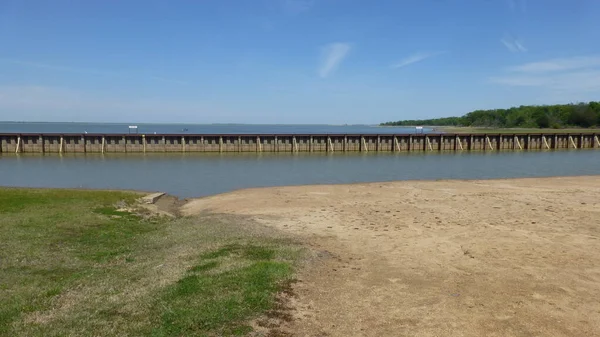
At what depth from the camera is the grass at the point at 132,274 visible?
8.93 meters

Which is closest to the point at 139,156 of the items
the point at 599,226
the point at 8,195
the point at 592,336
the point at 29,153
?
the point at 29,153

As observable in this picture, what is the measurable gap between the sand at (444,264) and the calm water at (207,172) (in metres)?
15.5

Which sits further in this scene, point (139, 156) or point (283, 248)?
point (139, 156)

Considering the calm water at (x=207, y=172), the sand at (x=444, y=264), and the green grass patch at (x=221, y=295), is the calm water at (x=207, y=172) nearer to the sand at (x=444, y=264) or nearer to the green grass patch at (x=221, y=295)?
the sand at (x=444, y=264)

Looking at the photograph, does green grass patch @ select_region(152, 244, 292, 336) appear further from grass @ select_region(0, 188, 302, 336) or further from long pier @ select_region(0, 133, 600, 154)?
long pier @ select_region(0, 133, 600, 154)

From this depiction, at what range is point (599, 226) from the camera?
1895 centimetres

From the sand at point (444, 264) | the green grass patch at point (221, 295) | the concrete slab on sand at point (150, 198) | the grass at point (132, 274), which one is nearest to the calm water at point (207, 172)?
the concrete slab on sand at point (150, 198)

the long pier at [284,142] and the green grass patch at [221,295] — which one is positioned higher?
the long pier at [284,142]

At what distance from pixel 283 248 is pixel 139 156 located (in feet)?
208

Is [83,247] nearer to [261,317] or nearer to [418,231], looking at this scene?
[261,317]

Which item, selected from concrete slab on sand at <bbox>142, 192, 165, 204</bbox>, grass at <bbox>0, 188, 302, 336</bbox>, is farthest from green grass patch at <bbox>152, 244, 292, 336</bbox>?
concrete slab on sand at <bbox>142, 192, 165, 204</bbox>

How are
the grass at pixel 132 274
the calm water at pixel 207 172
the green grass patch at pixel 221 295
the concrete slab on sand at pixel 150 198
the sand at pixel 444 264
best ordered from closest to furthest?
1. the green grass patch at pixel 221 295
2. the grass at pixel 132 274
3. the sand at pixel 444 264
4. the concrete slab on sand at pixel 150 198
5. the calm water at pixel 207 172

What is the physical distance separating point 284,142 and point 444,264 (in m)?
71.5

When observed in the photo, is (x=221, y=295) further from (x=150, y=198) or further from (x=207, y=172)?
(x=207, y=172)
